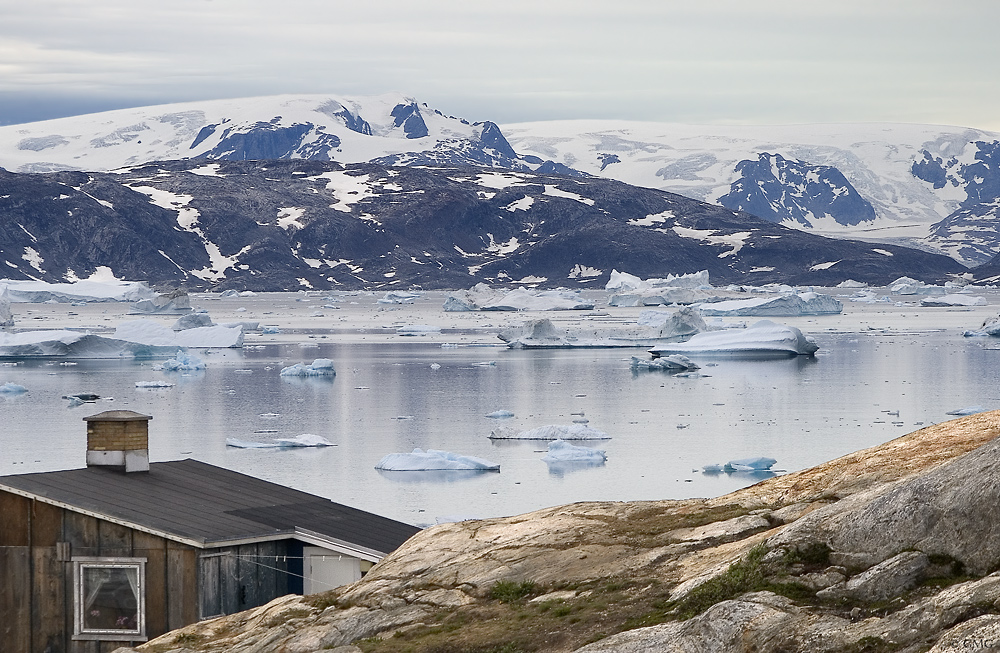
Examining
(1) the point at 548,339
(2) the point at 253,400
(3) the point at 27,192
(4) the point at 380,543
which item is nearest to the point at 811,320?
(1) the point at 548,339

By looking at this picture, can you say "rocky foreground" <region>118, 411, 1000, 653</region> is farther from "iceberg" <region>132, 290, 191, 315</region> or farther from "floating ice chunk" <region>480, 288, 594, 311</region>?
"iceberg" <region>132, 290, 191, 315</region>

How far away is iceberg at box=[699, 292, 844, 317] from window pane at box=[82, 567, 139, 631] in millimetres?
72157

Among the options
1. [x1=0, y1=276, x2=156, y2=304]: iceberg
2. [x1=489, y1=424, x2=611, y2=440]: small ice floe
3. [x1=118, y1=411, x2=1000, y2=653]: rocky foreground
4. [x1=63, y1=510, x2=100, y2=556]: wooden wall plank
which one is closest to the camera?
[x1=118, y1=411, x2=1000, y2=653]: rocky foreground

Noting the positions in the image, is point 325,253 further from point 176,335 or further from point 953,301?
point 176,335

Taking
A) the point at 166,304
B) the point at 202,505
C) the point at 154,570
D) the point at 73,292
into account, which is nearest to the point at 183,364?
the point at 202,505

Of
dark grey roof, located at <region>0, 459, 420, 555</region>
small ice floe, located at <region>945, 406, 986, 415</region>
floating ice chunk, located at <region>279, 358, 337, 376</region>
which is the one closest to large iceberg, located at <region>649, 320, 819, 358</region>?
floating ice chunk, located at <region>279, 358, 337, 376</region>

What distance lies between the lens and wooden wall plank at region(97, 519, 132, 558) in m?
10.5

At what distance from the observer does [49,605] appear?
10.7m

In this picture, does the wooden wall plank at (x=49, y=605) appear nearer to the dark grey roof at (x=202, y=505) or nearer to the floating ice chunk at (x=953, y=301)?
the dark grey roof at (x=202, y=505)

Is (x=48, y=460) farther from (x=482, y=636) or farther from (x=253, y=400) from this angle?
(x=482, y=636)

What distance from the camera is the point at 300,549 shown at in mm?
11281

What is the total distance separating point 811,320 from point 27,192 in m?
142

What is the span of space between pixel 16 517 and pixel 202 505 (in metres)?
1.57

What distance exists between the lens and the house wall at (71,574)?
10.4 meters
